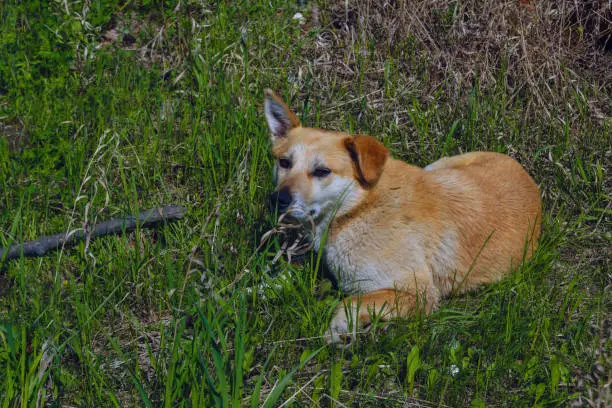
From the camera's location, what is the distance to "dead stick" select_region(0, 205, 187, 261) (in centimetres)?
360

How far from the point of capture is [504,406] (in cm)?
278

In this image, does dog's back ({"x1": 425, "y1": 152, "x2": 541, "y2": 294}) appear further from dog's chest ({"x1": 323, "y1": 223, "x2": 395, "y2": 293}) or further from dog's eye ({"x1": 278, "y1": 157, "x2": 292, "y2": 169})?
dog's eye ({"x1": 278, "y1": 157, "x2": 292, "y2": 169})

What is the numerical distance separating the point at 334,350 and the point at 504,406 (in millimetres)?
777

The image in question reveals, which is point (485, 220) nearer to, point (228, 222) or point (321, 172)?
point (321, 172)

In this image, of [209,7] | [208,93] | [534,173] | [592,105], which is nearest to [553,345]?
[534,173]

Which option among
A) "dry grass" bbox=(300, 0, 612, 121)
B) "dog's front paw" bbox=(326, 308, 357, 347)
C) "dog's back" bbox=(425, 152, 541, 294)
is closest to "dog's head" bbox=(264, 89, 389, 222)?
"dog's back" bbox=(425, 152, 541, 294)

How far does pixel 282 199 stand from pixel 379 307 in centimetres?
76

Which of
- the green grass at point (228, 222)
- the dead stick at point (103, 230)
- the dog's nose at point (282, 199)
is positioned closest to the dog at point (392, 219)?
the dog's nose at point (282, 199)

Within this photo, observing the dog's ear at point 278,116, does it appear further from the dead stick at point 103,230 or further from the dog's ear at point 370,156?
the dead stick at point 103,230

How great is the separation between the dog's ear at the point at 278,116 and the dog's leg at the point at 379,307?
113 cm

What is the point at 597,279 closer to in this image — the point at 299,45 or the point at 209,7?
the point at 299,45

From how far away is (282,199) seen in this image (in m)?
3.49

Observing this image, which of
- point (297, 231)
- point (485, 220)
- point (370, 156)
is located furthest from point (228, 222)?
point (485, 220)

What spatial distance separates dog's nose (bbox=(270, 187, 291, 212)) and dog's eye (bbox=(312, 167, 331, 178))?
0.20 m
